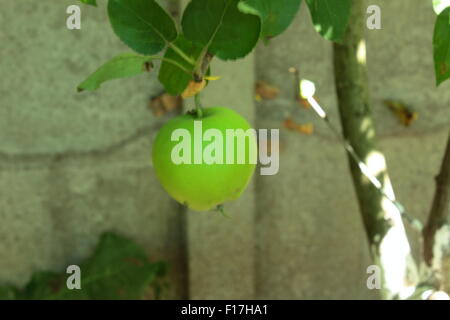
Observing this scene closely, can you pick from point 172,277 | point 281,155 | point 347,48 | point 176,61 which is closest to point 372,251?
point 347,48

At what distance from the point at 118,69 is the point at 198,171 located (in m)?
0.11

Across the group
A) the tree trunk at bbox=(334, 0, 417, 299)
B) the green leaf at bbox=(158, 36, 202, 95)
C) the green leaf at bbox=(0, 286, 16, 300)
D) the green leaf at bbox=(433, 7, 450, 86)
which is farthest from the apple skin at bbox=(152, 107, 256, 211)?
the green leaf at bbox=(0, 286, 16, 300)

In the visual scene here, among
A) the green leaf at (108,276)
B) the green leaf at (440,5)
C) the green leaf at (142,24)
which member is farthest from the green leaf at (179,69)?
the green leaf at (108,276)

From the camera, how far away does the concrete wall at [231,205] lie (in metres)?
1.65

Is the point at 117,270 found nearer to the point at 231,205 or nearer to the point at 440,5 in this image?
the point at 231,205

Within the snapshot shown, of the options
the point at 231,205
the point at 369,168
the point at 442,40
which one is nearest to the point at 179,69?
the point at 442,40

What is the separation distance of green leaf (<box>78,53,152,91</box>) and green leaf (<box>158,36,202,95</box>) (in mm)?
32

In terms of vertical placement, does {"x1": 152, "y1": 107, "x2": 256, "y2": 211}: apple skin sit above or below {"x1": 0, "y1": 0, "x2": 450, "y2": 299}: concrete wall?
below

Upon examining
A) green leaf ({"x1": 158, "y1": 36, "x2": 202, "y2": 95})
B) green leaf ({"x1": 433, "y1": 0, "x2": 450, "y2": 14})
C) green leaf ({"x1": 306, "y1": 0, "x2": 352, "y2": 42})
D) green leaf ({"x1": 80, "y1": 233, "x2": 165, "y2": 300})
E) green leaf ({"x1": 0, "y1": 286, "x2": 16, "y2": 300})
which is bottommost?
green leaf ({"x1": 0, "y1": 286, "x2": 16, "y2": 300})

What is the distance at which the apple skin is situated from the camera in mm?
611

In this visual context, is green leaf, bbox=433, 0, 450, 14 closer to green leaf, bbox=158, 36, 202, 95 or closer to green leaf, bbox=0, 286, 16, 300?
green leaf, bbox=158, 36, 202, 95

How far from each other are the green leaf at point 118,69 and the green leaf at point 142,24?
0.01 m

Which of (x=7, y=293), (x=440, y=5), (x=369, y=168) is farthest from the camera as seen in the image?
(x=7, y=293)

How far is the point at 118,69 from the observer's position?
60 centimetres
